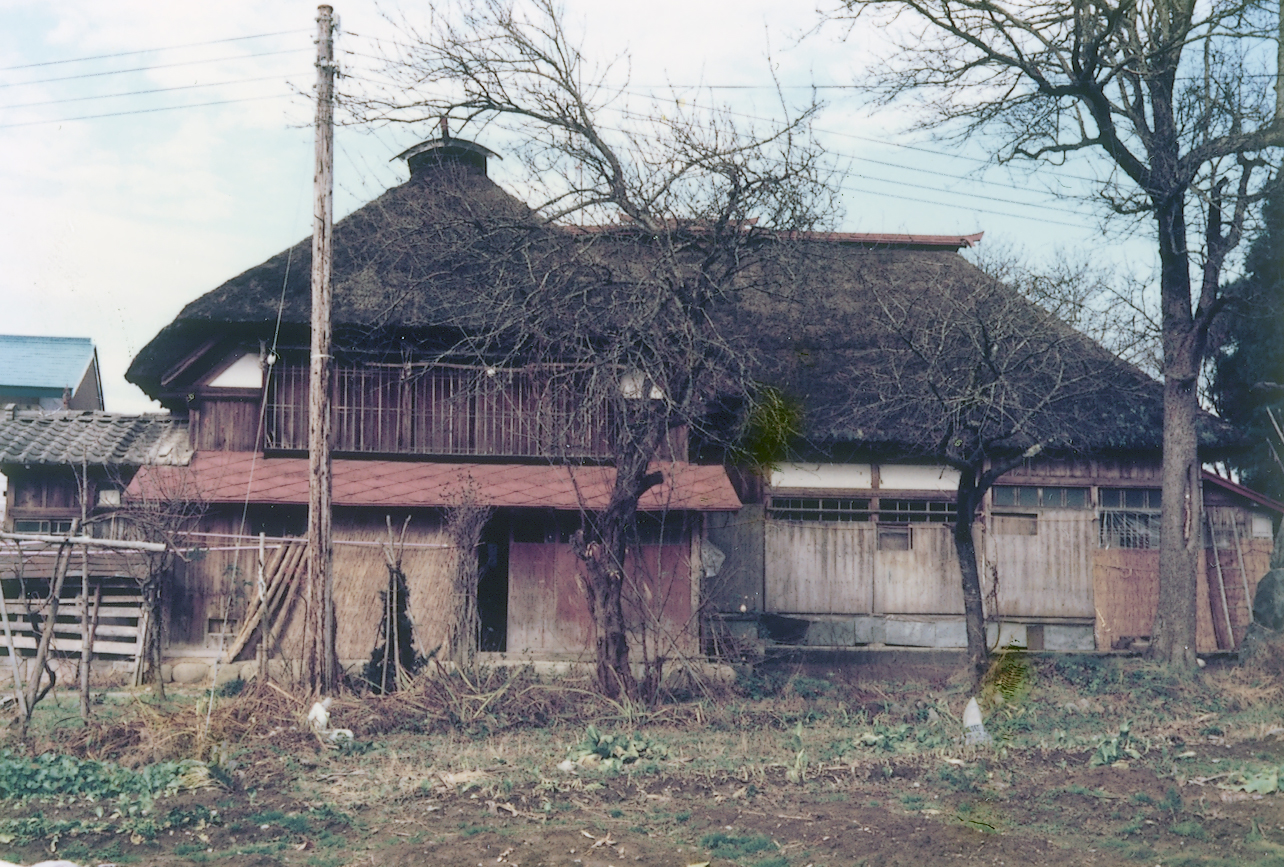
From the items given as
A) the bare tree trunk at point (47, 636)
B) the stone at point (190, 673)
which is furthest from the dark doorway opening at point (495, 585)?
the bare tree trunk at point (47, 636)

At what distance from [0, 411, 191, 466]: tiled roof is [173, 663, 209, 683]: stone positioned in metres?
2.76

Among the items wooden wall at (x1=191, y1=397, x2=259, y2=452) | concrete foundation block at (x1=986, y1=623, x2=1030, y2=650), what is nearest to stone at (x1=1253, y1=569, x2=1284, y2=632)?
A: concrete foundation block at (x1=986, y1=623, x2=1030, y2=650)

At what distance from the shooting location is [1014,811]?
7.44m

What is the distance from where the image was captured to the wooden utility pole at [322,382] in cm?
1097

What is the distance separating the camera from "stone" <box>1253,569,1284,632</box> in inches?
538

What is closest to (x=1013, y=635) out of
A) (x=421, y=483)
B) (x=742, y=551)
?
(x=742, y=551)

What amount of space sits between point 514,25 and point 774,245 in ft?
12.2

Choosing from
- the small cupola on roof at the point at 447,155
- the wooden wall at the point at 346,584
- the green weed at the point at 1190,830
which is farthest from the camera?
the small cupola on roof at the point at 447,155

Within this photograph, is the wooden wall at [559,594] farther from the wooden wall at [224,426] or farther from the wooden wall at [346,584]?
the wooden wall at [224,426]

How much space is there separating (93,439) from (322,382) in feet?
17.9

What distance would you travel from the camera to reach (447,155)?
16.6 meters

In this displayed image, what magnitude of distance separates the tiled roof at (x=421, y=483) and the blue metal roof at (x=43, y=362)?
65.3 feet

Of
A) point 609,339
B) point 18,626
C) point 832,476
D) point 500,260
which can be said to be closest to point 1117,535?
point 832,476

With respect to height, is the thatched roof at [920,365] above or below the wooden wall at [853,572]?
above
